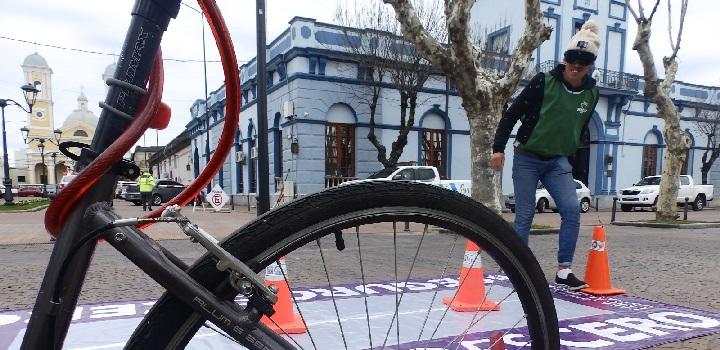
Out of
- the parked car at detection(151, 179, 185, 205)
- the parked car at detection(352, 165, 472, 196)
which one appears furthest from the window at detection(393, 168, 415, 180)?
the parked car at detection(151, 179, 185, 205)

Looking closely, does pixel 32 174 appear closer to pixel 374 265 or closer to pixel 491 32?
pixel 491 32

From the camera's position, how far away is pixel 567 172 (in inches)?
143

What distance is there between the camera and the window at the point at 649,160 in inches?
951

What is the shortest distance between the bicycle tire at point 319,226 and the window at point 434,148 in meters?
18.7

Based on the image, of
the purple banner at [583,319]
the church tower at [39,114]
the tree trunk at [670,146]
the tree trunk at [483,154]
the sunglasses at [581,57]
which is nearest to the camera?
the purple banner at [583,319]

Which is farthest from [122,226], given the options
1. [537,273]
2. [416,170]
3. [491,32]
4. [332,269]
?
[491,32]

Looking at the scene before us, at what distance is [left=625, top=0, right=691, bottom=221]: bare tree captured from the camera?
1115cm

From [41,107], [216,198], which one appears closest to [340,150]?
[216,198]

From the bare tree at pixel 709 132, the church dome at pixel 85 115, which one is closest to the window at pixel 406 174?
the church dome at pixel 85 115

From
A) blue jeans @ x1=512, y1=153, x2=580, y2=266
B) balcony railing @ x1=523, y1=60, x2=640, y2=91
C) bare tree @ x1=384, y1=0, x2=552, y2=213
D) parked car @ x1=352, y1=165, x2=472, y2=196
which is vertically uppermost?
balcony railing @ x1=523, y1=60, x2=640, y2=91

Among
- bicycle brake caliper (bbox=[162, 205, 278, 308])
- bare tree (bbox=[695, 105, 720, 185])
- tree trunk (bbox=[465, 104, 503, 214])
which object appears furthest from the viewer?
bare tree (bbox=[695, 105, 720, 185])

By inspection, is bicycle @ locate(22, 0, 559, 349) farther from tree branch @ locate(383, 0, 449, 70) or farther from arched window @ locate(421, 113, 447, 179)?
arched window @ locate(421, 113, 447, 179)

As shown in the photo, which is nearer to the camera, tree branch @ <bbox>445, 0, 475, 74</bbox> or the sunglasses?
the sunglasses

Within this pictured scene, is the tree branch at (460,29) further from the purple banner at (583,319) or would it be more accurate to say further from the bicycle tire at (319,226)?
the bicycle tire at (319,226)
